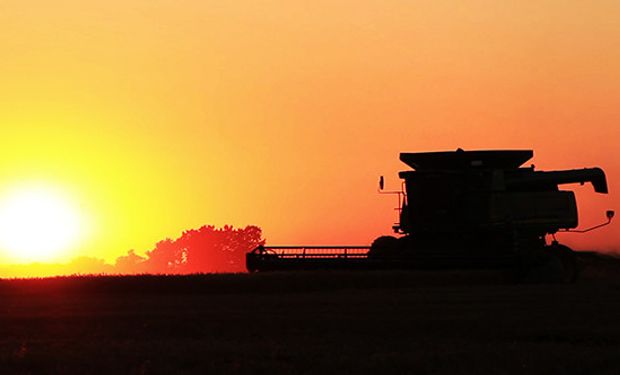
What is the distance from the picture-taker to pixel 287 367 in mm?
15688

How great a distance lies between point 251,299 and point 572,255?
39.2ft

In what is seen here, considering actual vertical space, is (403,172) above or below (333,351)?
above

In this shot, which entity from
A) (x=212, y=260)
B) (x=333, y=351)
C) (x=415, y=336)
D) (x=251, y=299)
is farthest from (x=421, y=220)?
(x=212, y=260)

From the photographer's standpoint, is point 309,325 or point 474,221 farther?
point 474,221

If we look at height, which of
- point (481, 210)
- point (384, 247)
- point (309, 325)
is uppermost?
point (481, 210)

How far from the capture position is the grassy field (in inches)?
629

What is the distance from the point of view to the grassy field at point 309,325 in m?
16.0

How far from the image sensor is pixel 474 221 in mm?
36094

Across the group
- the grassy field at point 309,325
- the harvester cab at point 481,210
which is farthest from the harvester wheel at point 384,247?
the grassy field at point 309,325

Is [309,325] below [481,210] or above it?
below

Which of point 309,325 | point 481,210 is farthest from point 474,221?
point 309,325

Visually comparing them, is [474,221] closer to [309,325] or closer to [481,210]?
[481,210]

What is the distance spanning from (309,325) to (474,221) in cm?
1543

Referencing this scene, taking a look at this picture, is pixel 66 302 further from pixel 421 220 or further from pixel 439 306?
pixel 421 220
